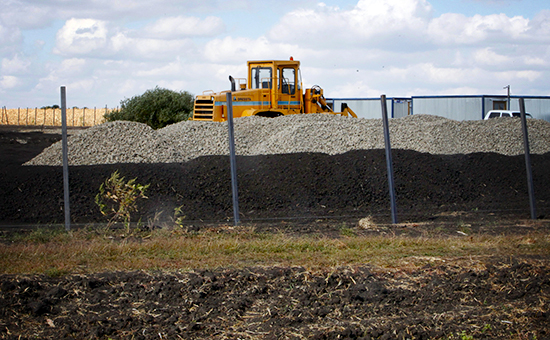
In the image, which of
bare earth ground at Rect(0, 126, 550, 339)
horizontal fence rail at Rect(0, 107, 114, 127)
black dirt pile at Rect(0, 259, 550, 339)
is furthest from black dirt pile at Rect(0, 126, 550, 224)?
horizontal fence rail at Rect(0, 107, 114, 127)

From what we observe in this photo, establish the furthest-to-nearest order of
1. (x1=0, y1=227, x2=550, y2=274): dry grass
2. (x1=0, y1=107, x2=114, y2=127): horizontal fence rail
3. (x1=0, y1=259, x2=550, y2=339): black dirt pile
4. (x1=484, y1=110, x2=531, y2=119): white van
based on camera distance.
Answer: (x1=0, y1=107, x2=114, y2=127): horizontal fence rail, (x1=484, y1=110, x2=531, y2=119): white van, (x1=0, y1=227, x2=550, y2=274): dry grass, (x1=0, y1=259, x2=550, y2=339): black dirt pile

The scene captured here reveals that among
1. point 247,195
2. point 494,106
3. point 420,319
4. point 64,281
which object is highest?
point 494,106

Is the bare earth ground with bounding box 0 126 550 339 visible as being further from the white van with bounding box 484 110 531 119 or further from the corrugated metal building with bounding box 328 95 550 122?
the corrugated metal building with bounding box 328 95 550 122

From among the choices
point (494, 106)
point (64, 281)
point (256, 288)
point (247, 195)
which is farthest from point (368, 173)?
point (494, 106)

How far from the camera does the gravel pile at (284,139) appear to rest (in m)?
13.7

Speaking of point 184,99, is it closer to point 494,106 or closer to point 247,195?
point 494,106

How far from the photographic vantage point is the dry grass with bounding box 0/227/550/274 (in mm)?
5004

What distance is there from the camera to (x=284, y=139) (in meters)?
14.9

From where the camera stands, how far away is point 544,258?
5.14 meters

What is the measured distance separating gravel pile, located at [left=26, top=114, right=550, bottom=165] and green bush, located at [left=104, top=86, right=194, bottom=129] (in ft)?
46.5

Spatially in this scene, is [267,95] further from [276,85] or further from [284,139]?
[284,139]

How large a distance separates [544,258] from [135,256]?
Answer: 15.7 feet

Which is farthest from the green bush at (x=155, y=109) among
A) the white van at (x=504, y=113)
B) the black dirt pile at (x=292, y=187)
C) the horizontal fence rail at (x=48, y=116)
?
the horizontal fence rail at (x=48, y=116)

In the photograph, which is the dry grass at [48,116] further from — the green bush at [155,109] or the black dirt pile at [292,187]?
the black dirt pile at [292,187]
